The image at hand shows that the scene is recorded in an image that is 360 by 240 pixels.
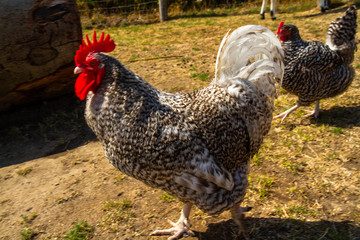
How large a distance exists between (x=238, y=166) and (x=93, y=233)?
5.53 ft

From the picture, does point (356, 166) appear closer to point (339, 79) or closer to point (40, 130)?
point (339, 79)

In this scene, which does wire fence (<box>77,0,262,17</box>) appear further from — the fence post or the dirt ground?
the dirt ground

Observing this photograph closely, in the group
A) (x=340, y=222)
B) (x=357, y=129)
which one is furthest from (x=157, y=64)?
(x=340, y=222)

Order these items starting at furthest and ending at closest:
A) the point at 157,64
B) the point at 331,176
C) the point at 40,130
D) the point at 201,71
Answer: the point at 157,64 → the point at 201,71 → the point at 40,130 → the point at 331,176

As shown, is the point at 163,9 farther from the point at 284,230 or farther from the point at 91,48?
the point at 284,230

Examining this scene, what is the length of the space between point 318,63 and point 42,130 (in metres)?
4.53

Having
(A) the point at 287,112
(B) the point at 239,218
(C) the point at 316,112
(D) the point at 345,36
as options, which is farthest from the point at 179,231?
(D) the point at 345,36

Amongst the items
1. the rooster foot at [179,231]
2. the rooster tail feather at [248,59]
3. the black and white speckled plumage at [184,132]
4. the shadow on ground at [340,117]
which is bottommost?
the rooster foot at [179,231]

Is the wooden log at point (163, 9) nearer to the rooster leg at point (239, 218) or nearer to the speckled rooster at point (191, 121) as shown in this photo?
the speckled rooster at point (191, 121)

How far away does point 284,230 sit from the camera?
2764 mm

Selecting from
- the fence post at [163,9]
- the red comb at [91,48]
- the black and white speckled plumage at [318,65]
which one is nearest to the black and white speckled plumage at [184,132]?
the red comb at [91,48]

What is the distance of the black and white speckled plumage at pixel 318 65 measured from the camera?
413 cm

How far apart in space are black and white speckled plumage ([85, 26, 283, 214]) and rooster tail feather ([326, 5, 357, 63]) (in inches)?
90.5

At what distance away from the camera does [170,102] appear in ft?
8.82
